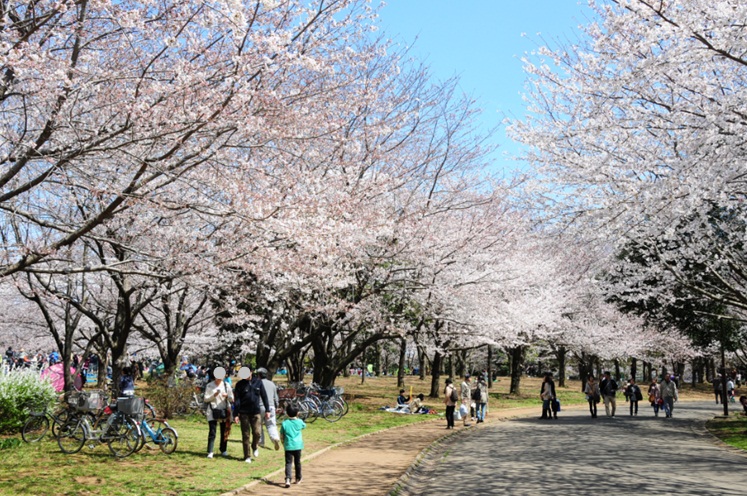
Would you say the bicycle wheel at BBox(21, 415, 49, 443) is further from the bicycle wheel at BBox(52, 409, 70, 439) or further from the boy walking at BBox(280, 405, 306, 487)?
the boy walking at BBox(280, 405, 306, 487)

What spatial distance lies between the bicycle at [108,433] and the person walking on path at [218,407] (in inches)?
46.0

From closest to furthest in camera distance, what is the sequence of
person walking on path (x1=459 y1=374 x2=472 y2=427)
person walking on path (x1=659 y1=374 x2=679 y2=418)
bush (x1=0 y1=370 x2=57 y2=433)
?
1. bush (x1=0 y1=370 x2=57 y2=433)
2. person walking on path (x1=459 y1=374 x2=472 y2=427)
3. person walking on path (x1=659 y1=374 x2=679 y2=418)

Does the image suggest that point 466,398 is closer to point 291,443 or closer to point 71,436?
point 291,443

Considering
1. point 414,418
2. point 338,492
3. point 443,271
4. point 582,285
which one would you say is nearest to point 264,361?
point 414,418

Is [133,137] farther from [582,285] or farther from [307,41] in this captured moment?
[582,285]

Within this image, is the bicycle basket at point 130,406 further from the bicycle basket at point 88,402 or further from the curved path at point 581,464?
the curved path at point 581,464

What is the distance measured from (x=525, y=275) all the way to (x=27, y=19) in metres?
20.7

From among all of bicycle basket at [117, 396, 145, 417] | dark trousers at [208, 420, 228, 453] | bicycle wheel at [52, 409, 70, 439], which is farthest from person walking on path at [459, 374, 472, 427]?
bicycle wheel at [52, 409, 70, 439]

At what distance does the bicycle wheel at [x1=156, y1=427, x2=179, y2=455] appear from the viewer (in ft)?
35.6

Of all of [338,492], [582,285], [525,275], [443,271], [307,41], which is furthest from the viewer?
[582,285]

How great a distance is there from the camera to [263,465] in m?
10.3

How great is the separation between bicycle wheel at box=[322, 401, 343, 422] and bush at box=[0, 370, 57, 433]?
7854mm

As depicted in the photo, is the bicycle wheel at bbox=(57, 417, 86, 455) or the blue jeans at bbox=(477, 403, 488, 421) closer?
the bicycle wheel at bbox=(57, 417, 86, 455)

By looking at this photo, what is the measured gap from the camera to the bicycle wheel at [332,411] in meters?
18.4
